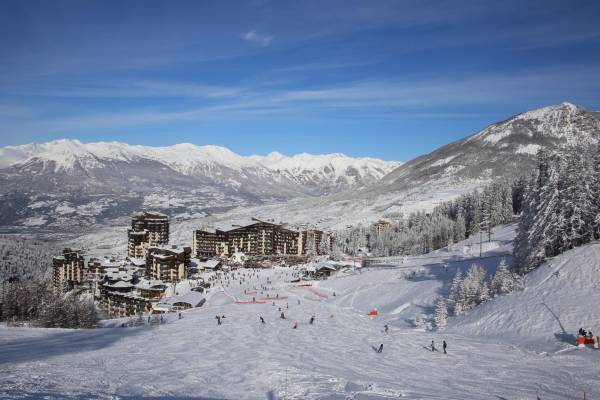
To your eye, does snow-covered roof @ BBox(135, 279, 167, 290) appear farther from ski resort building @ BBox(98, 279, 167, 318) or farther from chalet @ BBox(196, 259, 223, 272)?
chalet @ BBox(196, 259, 223, 272)

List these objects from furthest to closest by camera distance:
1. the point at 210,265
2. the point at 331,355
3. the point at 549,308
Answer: the point at 210,265, the point at 549,308, the point at 331,355

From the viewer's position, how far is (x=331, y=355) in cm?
3259

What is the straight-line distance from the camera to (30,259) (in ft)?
655

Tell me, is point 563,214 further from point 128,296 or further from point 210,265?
point 210,265

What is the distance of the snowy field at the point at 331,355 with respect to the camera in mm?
21891

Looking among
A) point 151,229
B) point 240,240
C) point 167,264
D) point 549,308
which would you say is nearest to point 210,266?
point 167,264

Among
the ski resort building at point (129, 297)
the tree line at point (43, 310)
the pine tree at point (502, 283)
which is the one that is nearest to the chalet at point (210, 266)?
the ski resort building at point (129, 297)

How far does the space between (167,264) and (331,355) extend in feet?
291

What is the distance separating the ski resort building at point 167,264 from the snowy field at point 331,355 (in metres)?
58.0

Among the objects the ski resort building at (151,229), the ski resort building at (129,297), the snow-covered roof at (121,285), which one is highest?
the ski resort building at (151,229)

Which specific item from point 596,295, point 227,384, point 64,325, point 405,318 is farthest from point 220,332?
point 596,295

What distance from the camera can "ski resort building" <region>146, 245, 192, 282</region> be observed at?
373 ft

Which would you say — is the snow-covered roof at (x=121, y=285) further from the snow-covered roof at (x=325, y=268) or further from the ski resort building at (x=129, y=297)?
the snow-covered roof at (x=325, y=268)

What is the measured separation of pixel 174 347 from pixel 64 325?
83.0ft
